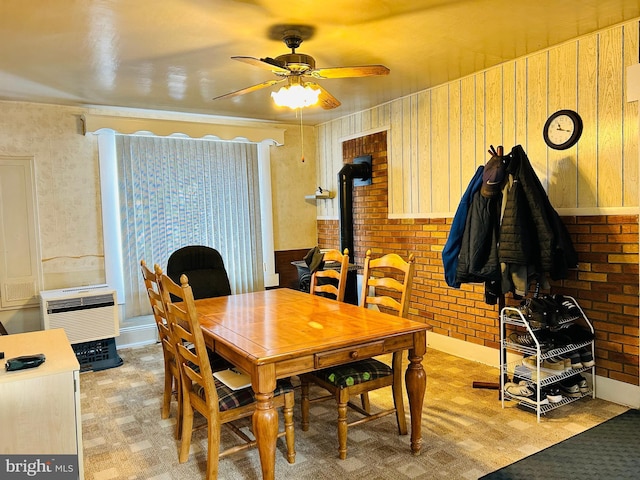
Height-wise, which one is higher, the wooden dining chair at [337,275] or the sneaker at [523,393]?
the wooden dining chair at [337,275]

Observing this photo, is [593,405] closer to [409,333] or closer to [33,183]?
[409,333]

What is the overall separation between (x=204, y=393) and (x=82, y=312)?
7.60 feet

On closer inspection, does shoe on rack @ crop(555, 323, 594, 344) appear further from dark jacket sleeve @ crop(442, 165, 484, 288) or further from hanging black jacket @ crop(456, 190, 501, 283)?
dark jacket sleeve @ crop(442, 165, 484, 288)

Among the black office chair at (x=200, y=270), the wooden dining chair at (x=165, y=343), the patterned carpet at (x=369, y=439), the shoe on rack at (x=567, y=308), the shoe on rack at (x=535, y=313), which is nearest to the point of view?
the patterned carpet at (x=369, y=439)

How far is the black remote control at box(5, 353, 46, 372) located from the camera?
6.00 feet

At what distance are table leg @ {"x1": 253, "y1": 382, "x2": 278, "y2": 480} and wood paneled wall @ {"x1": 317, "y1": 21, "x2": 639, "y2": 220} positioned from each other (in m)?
2.41

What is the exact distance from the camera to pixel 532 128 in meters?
3.42

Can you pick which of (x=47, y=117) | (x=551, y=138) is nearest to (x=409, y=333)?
(x=551, y=138)

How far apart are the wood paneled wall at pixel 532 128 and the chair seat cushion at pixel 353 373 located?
5.70 feet

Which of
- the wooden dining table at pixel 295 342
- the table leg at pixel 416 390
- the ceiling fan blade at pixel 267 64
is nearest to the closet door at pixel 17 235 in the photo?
the wooden dining table at pixel 295 342

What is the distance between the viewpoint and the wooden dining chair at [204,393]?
82.8 inches

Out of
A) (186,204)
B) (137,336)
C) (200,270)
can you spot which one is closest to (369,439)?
(200,270)

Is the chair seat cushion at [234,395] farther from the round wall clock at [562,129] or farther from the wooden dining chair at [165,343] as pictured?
the round wall clock at [562,129]

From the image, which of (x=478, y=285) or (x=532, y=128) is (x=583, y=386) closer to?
(x=478, y=285)
